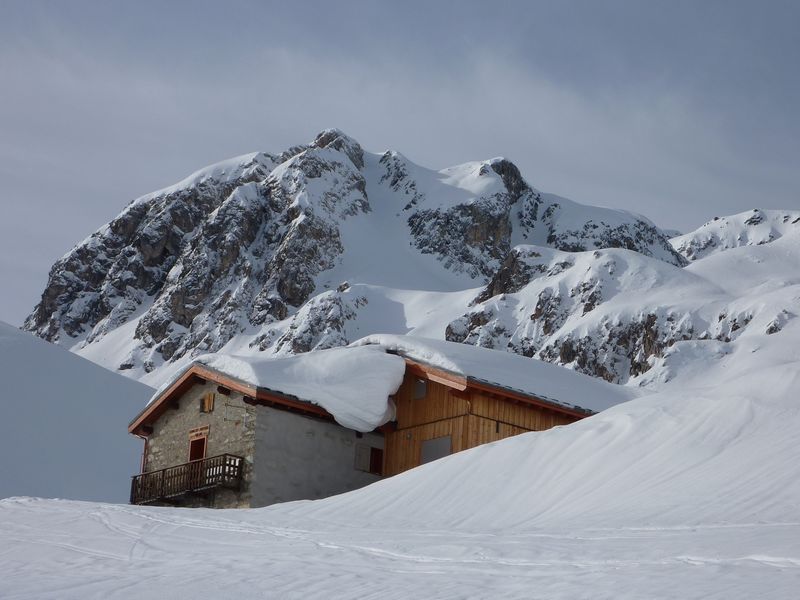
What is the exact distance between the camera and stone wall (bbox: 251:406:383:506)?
25.6 metres

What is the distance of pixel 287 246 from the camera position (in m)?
142

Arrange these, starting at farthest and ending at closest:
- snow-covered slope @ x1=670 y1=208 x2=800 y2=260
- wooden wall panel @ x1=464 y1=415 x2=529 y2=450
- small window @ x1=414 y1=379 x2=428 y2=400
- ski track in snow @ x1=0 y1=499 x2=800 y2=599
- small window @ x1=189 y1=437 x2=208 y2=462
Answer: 1. snow-covered slope @ x1=670 y1=208 x2=800 y2=260
2. small window @ x1=189 y1=437 x2=208 y2=462
3. small window @ x1=414 y1=379 x2=428 y2=400
4. wooden wall panel @ x1=464 y1=415 x2=529 y2=450
5. ski track in snow @ x1=0 y1=499 x2=800 y2=599

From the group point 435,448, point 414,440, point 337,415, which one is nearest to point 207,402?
point 337,415

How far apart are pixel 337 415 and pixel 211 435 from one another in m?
3.09

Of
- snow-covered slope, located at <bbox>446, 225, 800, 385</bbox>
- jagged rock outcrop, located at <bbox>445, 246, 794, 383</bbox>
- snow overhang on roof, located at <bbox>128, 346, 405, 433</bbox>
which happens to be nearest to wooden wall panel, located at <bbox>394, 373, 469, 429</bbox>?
snow overhang on roof, located at <bbox>128, 346, 405, 433</bbox>

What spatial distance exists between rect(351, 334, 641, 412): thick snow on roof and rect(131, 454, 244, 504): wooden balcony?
4582 mm

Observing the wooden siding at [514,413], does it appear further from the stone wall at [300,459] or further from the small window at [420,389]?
the stone wall at [300,459]

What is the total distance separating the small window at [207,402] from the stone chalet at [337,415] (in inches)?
1.8

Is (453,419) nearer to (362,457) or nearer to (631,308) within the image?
(362,457)

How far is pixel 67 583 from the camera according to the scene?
12773mm

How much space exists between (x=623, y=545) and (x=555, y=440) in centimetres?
689

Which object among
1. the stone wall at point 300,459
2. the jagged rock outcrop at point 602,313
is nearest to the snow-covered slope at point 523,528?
the stone wall at point 300,459

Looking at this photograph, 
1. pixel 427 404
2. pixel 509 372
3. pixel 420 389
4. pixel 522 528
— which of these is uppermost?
pixel 509 372

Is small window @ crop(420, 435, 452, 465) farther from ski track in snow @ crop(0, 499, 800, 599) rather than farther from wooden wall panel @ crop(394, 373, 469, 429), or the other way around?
ski track in snow @ crop(0, 499, 800, 599)
